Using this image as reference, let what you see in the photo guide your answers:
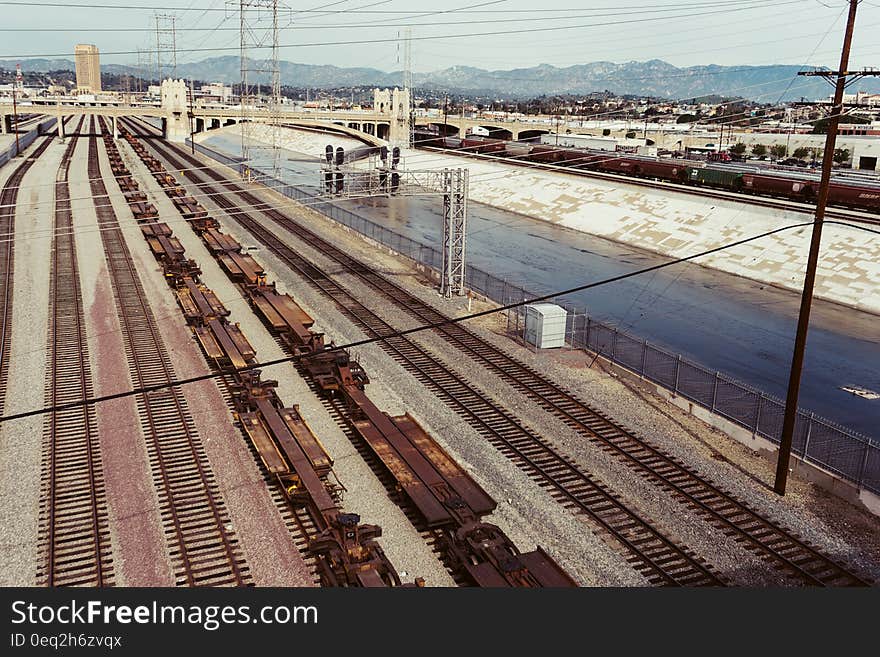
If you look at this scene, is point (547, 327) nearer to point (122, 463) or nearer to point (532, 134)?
point (122, 463)

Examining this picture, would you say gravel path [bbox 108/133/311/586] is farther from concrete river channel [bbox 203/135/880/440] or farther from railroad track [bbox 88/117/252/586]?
concrete river channel [bbox 203/135/880/440]

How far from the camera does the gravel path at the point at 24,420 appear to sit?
15.0 m

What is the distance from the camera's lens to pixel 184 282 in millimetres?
35250

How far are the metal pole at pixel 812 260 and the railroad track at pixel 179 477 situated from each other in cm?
1239

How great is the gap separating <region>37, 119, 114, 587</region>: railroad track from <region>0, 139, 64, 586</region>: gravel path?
0.22m

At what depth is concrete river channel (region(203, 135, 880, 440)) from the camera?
2966 centimetres

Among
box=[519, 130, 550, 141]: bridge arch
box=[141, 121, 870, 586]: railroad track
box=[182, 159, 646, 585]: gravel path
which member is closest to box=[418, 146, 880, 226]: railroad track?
box=[141, 121, 870, 586]: railroad track

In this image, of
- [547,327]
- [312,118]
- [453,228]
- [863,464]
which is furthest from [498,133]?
[863,464]

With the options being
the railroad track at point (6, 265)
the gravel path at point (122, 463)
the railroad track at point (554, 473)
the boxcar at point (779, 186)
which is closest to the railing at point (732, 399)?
the railroad track at point (554, 473)

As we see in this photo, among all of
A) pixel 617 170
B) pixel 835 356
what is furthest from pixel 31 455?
pixel 617 170

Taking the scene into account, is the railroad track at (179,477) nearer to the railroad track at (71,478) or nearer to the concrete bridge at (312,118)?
the railroad track at (71,478)

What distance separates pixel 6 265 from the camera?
4016cm

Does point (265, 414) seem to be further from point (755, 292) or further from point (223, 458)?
point (755, 292)

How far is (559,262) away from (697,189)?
2005cm
